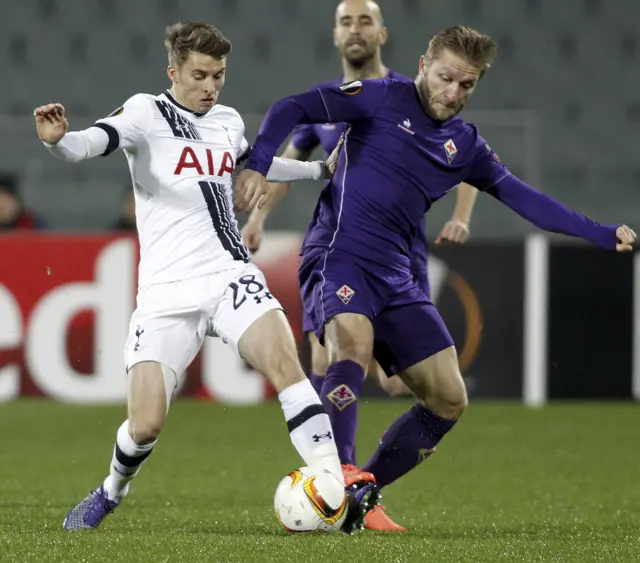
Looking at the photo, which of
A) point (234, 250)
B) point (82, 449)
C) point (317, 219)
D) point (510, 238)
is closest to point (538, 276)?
point (510, 238)

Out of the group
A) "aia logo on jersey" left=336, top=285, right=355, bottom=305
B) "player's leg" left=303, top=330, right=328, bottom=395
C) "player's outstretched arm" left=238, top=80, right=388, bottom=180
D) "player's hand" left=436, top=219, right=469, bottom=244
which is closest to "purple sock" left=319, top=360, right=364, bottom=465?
"aia logo on jersey" left=336, top=285, right=355, bottom=305

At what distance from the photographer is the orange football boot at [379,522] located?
4.96 meters

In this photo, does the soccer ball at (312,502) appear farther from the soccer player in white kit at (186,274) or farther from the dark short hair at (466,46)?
the dark short hair at (466,46)

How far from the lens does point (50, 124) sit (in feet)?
14.4

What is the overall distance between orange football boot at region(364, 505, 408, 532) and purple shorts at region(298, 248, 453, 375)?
0.55 meters

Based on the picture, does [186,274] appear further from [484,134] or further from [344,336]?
[484,134]

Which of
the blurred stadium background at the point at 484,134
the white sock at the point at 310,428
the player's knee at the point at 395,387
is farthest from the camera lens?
the blurred stadium background at the point at 484,134

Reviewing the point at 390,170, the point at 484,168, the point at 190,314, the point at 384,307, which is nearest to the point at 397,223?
the point at 390,170

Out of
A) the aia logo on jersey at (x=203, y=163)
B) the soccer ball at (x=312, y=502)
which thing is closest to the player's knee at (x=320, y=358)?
the aia logo on jersey at (x=203, y=163)

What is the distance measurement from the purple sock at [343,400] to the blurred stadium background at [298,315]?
→ 42 cm

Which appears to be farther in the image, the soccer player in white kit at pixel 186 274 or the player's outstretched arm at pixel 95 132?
the soccer player in white kit at pixel 186 274

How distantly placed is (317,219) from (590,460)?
2864 mm

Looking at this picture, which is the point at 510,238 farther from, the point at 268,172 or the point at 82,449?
the point at 268,172

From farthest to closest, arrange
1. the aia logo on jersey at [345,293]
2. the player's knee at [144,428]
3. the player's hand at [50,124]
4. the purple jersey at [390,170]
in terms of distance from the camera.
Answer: the purple jersey at [390,170]
the aia logo on jersey at [345,293]
the player's knee at [144,428]
the player's hand at [50,124]
